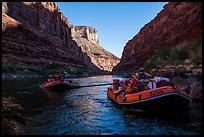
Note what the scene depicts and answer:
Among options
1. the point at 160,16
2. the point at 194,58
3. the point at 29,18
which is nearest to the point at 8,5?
the point at 29,18

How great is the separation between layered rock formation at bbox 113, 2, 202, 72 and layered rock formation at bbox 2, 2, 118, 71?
1066 inches

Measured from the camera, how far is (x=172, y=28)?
4172cm

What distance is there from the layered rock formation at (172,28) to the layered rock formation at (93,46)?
249 ft

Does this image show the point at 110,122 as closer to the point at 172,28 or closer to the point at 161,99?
the point at 161,99

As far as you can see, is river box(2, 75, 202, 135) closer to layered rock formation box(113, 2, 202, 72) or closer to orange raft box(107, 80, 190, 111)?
orange raft box(107, 80, 190, 111)

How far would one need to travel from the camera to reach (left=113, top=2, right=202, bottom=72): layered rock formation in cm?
3050

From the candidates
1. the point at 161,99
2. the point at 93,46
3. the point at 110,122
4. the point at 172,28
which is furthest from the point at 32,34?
the point at 93,46

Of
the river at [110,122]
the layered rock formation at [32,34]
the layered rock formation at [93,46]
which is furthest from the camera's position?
the layered rock formation at [93,46]

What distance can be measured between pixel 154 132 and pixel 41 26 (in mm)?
76169

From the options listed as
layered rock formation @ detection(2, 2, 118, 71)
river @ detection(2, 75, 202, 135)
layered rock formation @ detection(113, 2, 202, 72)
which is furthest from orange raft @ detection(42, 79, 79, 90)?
layered rock formation @ detection(2, 2, 118, 71)

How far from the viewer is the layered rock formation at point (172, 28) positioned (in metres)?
30.5

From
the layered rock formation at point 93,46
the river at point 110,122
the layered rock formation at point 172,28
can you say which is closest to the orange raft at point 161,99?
the river at point 110,122

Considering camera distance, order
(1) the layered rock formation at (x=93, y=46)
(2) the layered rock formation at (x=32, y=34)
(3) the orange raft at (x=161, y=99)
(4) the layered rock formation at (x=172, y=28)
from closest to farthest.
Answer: (3) the orange raft at (x=161, y=99) < (4) the layered rock formation at (x=172, y=28) < (2) the layered rock formation at (x=32, y=34) < (1) the layered rock formation at (x=93, y=46)

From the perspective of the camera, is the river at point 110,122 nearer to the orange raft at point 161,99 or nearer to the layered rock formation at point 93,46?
the orange raft at point 161,99
